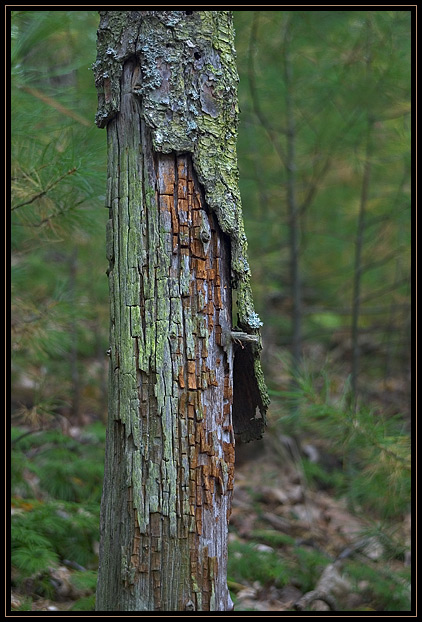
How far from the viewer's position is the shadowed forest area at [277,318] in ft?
9.81

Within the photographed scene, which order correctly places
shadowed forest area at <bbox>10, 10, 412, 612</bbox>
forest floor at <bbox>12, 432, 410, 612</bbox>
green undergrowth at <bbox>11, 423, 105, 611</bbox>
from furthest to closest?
forest floor at <bbox>12, 432, 410, 612</bbox>, shadowed forest area at <bbox>10, 10, 412, 612</bbox>, green undergrowth at <bbox>11, 423, 105, 611</bbox>

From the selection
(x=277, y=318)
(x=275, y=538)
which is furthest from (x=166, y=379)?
(x=277, y=318)

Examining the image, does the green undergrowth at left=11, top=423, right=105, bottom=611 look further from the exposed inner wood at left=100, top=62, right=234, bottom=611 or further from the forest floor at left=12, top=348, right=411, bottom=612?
the exposed inner wood at left=100, top=62, right=234, bottom=611

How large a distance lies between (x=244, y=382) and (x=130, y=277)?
1.86ft

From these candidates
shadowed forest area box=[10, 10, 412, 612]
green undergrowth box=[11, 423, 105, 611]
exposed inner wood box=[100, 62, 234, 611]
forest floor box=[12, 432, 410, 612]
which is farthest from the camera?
forest floor box=[12, 432, 410, 612]

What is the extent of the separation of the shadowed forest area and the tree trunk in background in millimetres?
801

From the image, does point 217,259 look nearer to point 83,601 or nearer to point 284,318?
point 83,601

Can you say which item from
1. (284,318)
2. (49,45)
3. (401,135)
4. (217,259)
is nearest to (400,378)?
(284,318)

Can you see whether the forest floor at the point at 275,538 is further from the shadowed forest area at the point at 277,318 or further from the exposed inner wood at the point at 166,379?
the exposed inner wood at the point at 166,379

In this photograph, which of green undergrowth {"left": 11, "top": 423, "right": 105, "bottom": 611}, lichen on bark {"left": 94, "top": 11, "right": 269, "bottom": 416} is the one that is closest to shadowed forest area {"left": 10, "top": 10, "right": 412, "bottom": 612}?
green undergrowth {"left": 11, "top": 423, "right": 105, "bottom": 611}

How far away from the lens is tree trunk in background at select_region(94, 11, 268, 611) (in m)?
1.68

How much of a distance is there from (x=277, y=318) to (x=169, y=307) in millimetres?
5697
